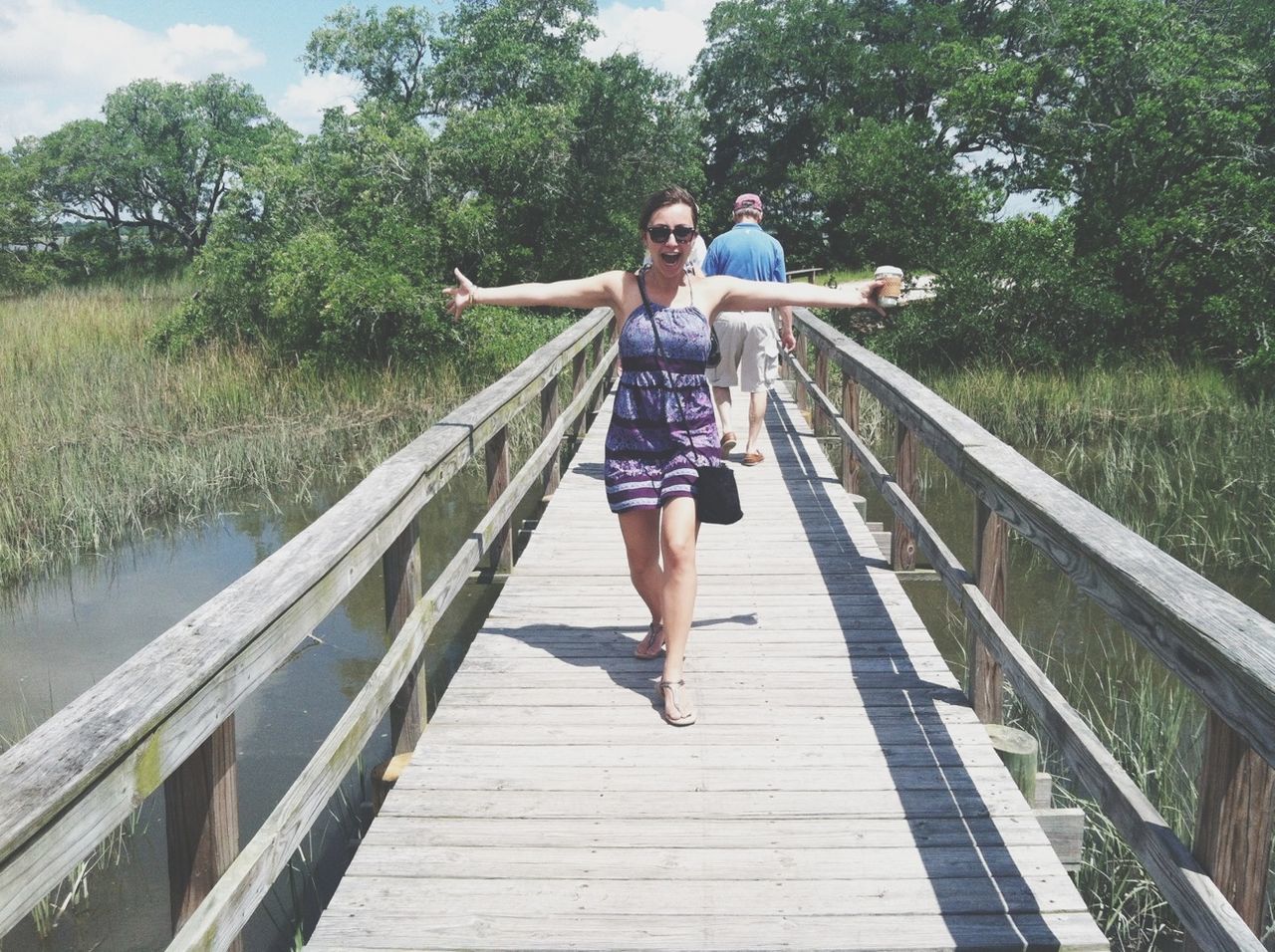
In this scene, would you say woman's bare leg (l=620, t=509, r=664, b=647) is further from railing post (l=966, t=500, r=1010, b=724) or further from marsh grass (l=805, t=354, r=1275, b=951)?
marsh grass (l=805, t=354, r=1275, b=951)

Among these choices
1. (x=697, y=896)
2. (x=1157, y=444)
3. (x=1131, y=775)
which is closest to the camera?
(x=697, y=896)

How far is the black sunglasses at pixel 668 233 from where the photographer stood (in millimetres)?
3201

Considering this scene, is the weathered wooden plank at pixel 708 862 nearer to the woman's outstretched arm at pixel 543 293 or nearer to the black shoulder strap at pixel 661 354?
the black shoulder strap at pixel 661 354

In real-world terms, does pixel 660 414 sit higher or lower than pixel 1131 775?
higher

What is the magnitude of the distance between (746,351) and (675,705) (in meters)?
3.46

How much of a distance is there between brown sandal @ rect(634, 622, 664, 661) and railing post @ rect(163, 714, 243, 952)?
2.04m

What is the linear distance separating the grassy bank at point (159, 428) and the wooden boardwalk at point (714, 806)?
488 centimetres

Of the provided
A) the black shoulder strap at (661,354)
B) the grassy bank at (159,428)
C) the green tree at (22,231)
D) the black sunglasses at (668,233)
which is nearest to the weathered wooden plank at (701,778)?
the black shoulder strap at (661,354)

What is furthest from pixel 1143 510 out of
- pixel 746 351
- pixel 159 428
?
pixel 159 428

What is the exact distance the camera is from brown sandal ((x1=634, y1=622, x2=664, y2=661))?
3795 millimetres

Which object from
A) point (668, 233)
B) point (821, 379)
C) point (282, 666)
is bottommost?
point (282, 666)

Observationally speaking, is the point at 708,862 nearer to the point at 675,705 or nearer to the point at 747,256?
the point at 675,705

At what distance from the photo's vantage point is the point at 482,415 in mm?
4172

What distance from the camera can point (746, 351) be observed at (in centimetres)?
648
